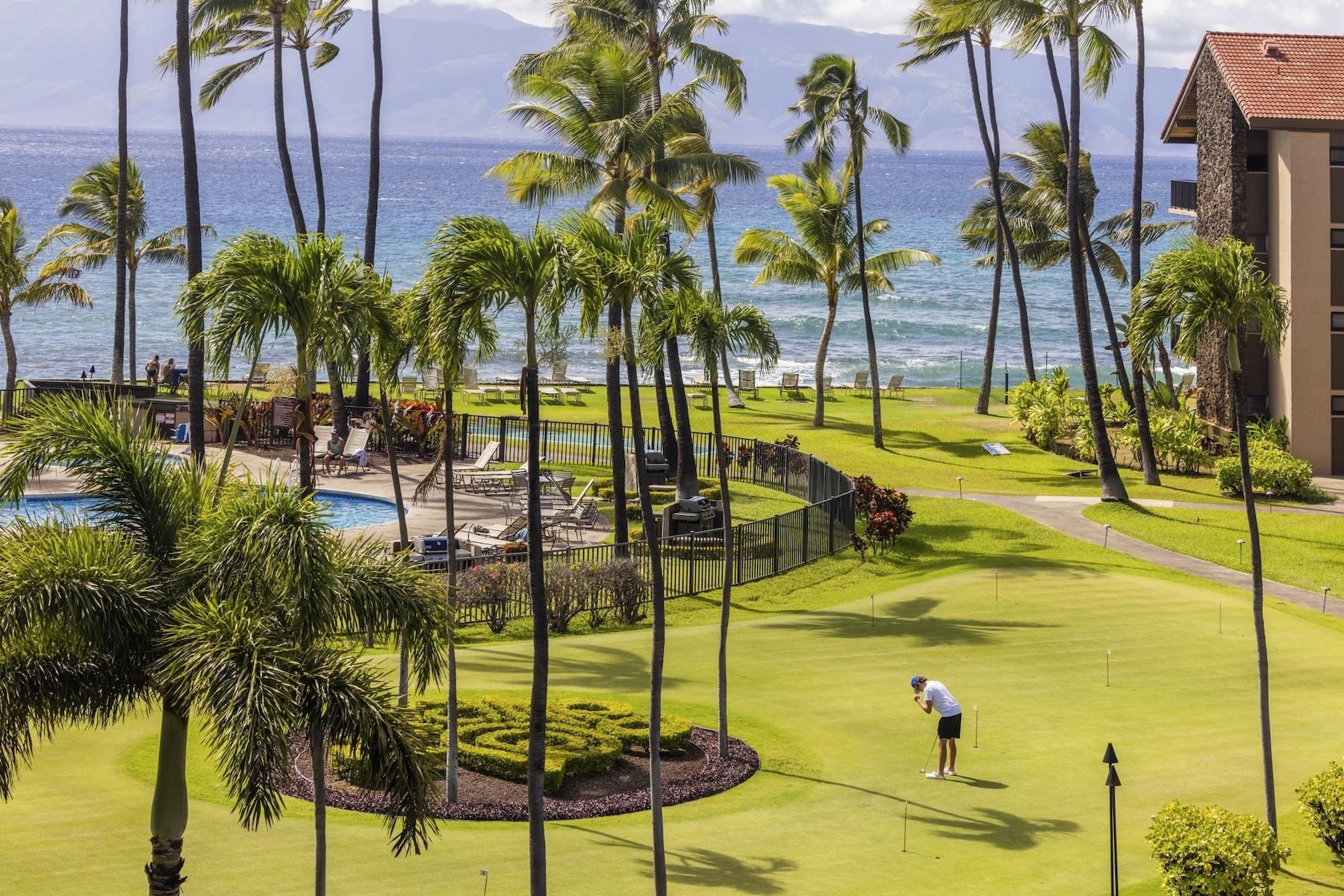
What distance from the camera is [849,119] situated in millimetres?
44438

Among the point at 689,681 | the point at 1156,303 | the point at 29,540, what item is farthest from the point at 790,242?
the point at 29,540

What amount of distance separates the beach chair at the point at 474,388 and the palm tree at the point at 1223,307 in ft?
117

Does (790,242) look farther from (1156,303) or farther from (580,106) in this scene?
(1156,303)

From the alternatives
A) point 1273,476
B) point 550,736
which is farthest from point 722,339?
point 1273,476

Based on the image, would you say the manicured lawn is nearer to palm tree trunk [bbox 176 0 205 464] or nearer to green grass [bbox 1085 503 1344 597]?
green grass [bbox 1085 503 1344 597]

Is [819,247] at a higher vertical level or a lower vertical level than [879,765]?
higher

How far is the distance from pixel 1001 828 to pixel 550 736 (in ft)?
16.9

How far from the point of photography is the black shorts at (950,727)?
1744 cm

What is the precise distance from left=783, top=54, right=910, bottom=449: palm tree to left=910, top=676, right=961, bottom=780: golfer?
26032 mm

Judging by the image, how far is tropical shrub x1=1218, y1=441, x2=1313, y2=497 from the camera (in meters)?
36.2

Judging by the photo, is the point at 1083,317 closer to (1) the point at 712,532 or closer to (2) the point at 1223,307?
(1) the point at 712,532

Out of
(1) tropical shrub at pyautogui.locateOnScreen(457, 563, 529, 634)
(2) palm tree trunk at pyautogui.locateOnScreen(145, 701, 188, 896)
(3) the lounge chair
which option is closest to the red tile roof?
(3) the lounge chair

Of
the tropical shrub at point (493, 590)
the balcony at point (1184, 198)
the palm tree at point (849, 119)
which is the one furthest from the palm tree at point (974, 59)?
the tropical shrub at point (493, 590)

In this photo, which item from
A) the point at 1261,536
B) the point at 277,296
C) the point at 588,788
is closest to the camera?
the point at 277,296
